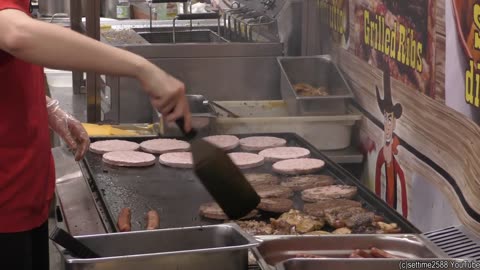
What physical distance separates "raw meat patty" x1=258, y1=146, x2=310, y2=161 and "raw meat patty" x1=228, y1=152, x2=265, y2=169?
4 cm

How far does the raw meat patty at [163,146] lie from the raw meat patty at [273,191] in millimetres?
651

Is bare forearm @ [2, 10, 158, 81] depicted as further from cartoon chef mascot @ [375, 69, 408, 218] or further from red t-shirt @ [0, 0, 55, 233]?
cartoon chef mascot @ [375, 69, 408, 218]

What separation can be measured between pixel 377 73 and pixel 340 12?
69 cm

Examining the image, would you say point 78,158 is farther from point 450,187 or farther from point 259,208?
point 450,187

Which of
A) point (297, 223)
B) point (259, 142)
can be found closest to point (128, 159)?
point (259, 142)

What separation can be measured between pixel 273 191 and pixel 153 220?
578 millimetres

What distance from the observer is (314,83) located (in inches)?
184

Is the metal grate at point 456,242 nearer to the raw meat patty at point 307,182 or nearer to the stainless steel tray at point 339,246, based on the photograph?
the stainless steel tray at point 339,246

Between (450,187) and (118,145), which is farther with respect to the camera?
(118,145)

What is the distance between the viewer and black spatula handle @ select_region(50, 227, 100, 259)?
2.09 m

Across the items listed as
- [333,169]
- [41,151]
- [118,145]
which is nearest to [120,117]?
[118,145]

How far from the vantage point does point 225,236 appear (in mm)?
2318

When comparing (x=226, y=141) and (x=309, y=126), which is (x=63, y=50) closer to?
(x=226, y=141)

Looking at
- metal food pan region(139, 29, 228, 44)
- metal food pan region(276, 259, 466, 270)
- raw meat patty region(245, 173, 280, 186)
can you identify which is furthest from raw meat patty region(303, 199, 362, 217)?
metal food pan region(139, 29, 228, 44)
